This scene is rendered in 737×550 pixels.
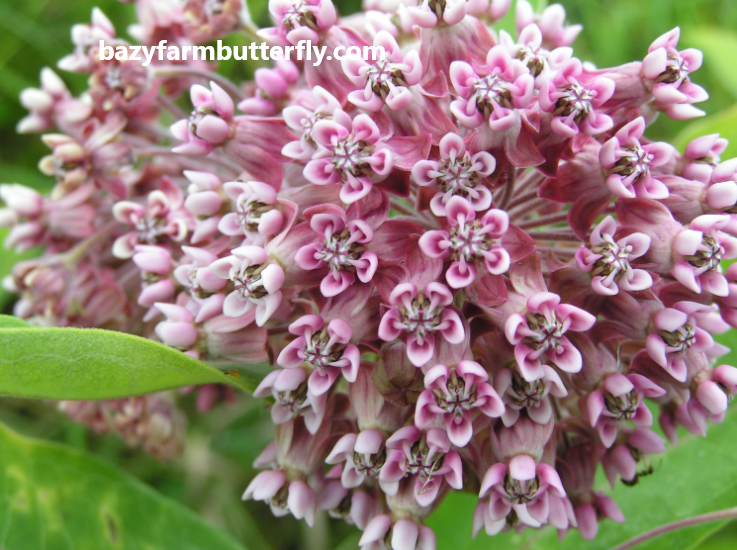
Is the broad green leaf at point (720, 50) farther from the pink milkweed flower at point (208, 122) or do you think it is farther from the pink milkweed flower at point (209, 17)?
the pink milkweed flower at point (208, 122)

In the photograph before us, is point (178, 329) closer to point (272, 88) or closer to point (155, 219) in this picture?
point (155, 219)

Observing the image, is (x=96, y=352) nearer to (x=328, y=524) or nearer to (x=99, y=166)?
(x=99, y=166)

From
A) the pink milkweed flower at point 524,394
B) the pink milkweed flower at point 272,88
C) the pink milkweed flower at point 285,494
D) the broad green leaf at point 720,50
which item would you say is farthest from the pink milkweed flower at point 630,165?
the broad green leaf at point 720,50

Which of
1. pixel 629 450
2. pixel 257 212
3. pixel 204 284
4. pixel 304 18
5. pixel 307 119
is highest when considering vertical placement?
pixel 304 18

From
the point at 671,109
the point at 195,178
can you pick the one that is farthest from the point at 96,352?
the point at 671,109

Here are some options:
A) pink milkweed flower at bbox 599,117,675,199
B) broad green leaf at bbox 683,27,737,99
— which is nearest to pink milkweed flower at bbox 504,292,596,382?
pink milkweed flower at bbox 599,117,675,199

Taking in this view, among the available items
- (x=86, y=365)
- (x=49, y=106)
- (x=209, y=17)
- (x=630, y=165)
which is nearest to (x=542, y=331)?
(x=630, y=165)
